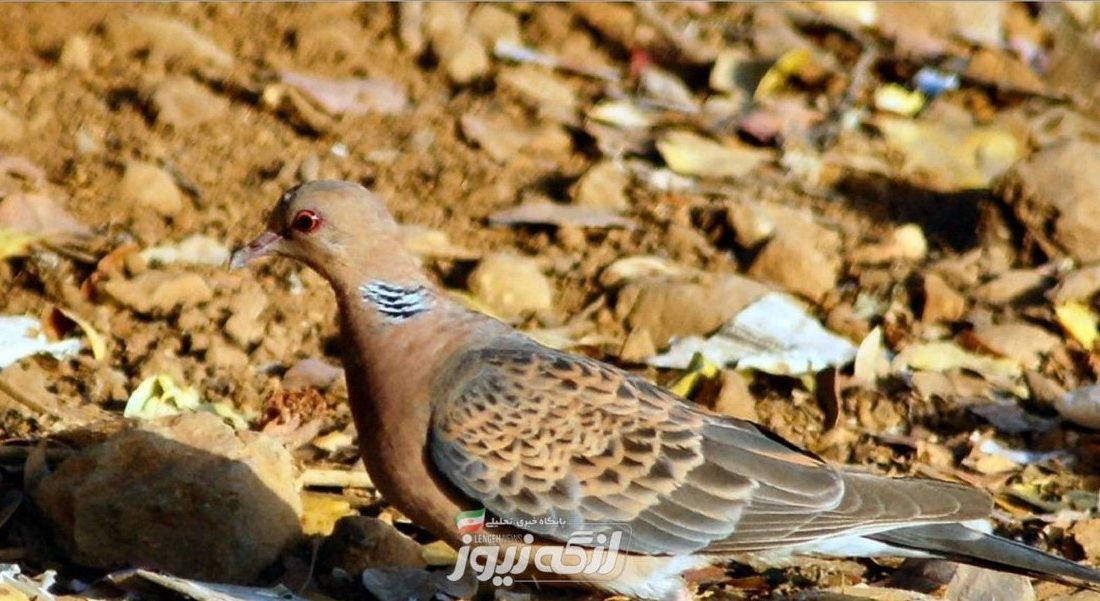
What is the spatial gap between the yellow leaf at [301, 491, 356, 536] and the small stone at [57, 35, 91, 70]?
3.47 m

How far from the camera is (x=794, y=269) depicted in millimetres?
7742

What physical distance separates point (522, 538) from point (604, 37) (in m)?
4.94

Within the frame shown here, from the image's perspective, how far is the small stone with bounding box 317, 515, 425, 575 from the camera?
573 centimetres

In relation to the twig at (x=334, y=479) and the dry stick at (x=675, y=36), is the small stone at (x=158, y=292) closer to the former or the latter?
the twig at (x=334, y=479)

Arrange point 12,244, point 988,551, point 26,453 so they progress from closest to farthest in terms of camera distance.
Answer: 1. point 988,551
2. point 26,453
3. point 12,244

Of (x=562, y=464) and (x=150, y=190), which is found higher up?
(x=562, y=464)

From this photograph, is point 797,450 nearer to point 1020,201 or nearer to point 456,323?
point 456,323

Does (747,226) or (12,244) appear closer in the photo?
(12,244)

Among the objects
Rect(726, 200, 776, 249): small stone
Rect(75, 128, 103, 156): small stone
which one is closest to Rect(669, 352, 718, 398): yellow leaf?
Rect(726, 200, 776, 249): small stone

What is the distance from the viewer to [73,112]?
8320mm

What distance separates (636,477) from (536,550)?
387 millimetres

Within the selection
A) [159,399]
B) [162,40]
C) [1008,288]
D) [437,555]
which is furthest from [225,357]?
[1008,288]

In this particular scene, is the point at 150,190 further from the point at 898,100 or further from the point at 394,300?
the point at 898,100

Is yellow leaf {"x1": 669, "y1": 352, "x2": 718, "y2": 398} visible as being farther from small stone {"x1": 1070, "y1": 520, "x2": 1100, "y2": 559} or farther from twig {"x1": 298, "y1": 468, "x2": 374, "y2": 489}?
small stone {"x1": 1070, "y1": 520, "x2": 1100, "y2": 559}
